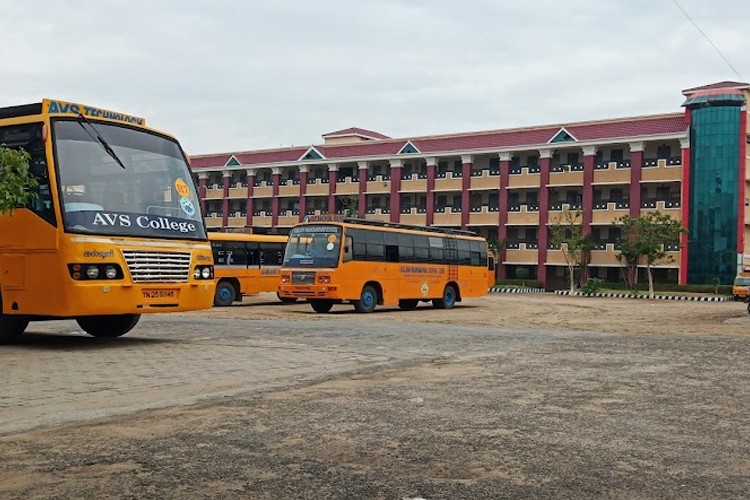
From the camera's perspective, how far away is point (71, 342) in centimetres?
1362

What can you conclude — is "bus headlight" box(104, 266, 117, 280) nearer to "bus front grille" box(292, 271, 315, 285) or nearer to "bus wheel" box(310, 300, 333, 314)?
"bus front grille" box(292, 271, 315, 285)

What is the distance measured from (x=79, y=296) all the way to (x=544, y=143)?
172 feet

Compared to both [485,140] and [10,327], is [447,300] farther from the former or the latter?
[485,140]

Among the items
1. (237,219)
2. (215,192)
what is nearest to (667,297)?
(237,219)

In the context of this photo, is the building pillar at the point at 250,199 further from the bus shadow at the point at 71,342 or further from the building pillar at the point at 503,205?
the bus shadow at the point at 71,342

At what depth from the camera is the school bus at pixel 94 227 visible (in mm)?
11617

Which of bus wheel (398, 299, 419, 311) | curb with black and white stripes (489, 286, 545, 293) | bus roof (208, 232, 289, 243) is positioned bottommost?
curb with black and white stripes (489, 286, 545, 293)

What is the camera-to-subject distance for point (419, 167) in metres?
67.9

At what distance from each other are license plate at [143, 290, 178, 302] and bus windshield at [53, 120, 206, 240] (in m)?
0.92

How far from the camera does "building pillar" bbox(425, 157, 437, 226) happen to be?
66125 mm

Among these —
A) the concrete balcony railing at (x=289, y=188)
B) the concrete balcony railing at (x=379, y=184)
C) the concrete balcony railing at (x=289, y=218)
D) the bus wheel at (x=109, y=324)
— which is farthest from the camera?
the concrete balcony railing at (x=289, y=218)

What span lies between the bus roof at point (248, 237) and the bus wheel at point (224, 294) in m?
1.66

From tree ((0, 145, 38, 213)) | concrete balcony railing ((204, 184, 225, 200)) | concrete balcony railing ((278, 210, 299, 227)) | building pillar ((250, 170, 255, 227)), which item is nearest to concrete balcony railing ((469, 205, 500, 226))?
concrete balcony railing ((278, 210, 299, 227))

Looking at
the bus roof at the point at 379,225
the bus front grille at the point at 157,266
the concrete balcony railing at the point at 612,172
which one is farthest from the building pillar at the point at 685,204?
the bus front grille at the point at 157,266
